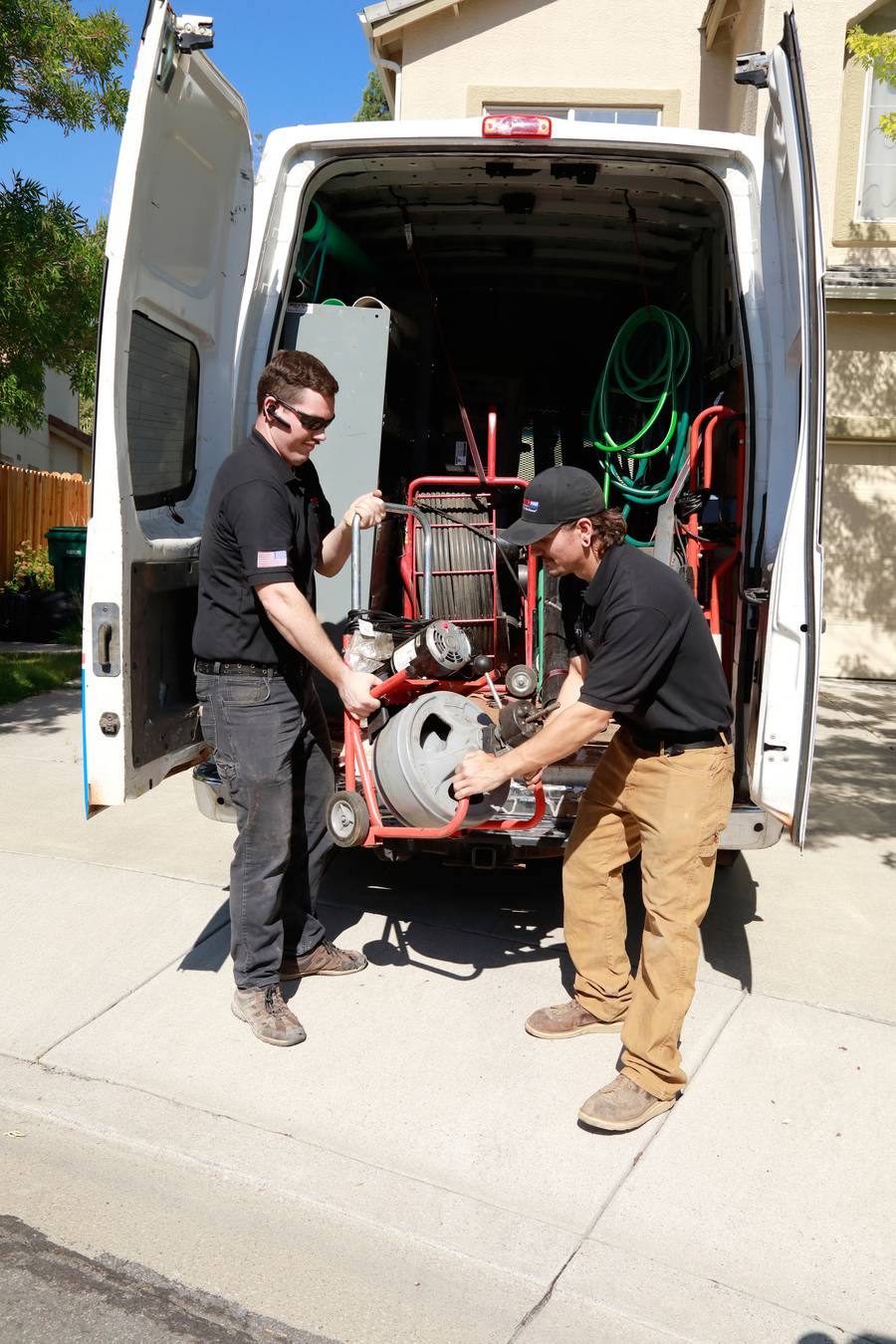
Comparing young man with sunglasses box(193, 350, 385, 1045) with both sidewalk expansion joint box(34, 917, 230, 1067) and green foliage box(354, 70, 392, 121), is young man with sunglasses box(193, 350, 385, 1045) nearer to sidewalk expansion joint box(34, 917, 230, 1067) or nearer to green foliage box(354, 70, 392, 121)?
sidewalk expansion joint box(34, 917, 230, 1067)

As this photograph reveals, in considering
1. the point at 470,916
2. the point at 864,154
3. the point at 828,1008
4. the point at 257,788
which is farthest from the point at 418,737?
the point at 864,154

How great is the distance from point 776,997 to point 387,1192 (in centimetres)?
161

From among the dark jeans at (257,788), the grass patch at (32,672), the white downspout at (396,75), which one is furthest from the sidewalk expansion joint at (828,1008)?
the white downspout at (396,75)

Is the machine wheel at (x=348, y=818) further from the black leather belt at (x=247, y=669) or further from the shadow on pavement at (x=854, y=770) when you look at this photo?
the shadow on pavement at (x=854, y=770)

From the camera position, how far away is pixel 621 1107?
10.0 feet

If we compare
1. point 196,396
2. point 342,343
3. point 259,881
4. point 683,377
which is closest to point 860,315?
point 683,377

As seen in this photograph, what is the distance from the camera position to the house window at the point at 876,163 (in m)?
10.0

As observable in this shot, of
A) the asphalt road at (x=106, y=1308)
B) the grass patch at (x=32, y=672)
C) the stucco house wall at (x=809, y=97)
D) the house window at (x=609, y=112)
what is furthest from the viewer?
the house window at (x=609, y=112)

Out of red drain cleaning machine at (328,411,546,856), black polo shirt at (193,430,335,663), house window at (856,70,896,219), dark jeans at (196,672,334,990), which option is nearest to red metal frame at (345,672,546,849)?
red drain cleaning machine at (328,411,546,856)

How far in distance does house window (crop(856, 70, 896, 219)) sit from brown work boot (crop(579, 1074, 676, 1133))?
9137 millimetres

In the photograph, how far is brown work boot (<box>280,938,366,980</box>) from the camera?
385 cm

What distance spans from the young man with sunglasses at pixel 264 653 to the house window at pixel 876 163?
27.4 ft

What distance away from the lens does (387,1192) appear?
278cm

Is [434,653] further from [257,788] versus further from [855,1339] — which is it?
[855,1339]
